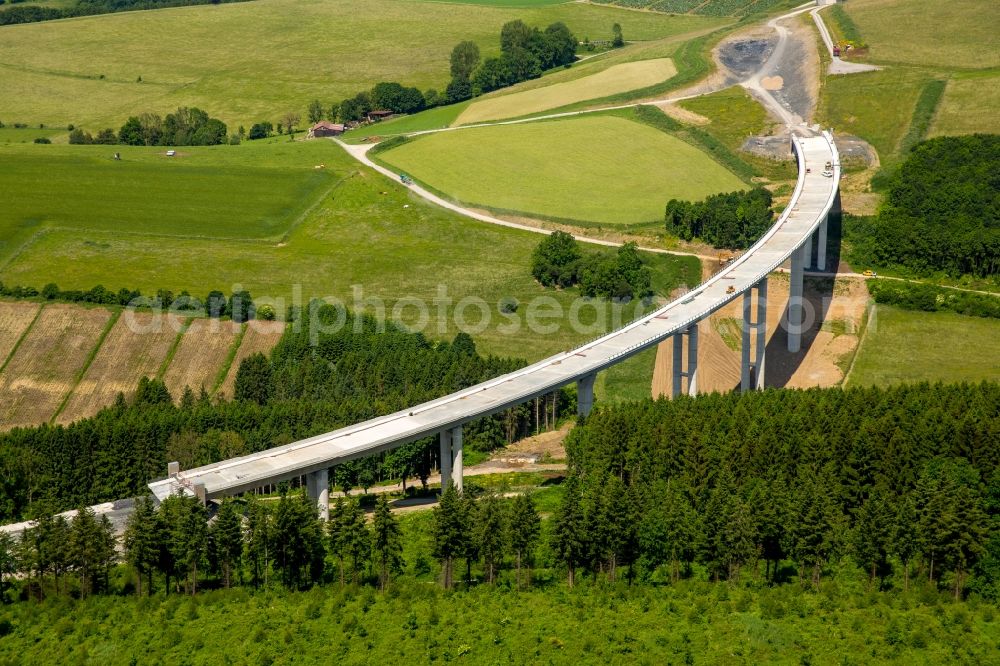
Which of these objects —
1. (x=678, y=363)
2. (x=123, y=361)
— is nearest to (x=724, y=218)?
(x=678, y=363)

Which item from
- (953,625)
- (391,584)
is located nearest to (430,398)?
(391,584)

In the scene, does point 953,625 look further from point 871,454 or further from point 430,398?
point 430,398

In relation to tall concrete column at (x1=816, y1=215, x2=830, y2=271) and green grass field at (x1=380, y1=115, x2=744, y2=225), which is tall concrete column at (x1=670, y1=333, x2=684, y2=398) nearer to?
tall concrete column at (x1=816, y1=215, x2=830, y2=271)

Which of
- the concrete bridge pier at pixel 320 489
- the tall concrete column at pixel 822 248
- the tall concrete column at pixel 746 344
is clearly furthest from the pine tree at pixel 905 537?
the tall concrete column at pixel 822 248

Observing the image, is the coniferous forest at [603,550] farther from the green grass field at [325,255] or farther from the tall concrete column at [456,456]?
the green grass field at [325,255]

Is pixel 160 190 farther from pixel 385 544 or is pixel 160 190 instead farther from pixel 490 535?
pixel 490 535

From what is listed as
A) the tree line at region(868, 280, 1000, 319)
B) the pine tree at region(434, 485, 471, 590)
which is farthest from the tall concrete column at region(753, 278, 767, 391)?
the pine tree at region(434, 485, 471, 590)
